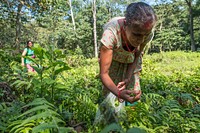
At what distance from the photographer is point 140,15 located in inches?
68.4

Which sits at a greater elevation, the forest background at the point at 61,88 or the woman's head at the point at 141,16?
the woman's head at the point at 141,16

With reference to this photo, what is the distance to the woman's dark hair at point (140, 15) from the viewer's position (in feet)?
5.68

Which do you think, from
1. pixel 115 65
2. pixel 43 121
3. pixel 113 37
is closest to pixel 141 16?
pixel 113 37

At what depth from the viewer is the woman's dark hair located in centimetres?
173

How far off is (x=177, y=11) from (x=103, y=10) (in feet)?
41.8

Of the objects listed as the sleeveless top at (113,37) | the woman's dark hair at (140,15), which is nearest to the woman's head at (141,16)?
→ the woman's dark hair at (140,15)

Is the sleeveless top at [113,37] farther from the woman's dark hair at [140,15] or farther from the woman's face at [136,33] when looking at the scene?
the woman's dark hair at [140,15]

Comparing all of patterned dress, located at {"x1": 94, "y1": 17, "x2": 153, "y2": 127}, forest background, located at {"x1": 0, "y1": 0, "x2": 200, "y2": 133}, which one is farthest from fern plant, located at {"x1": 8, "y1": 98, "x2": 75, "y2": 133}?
patterned dress, located at {"x1": 94, "y1": 17, "x2": 153, "y2": 127}

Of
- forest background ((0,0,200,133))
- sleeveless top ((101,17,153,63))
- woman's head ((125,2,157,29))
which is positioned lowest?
forest background ((0,0,200,133))

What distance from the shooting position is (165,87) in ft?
15.1

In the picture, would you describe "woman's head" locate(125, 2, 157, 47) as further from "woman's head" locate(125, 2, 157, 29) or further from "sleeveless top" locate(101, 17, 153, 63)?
"sleeveless top" locate(101, 17, 153, 63)

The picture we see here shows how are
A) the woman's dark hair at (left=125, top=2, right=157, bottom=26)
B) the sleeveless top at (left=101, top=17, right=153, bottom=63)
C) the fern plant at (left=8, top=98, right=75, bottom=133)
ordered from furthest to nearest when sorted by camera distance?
the sleeveless top at (left=101, top=17, right=153, bottom=63) → the woman's dark hair at (left=125, top=2, right=157, bottom=26) → the fern plant at (left=8, top=98, right=75, bottom=133)

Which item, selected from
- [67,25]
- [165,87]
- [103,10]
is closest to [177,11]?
[103,10]

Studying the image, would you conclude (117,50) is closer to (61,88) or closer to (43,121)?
(61,88)
